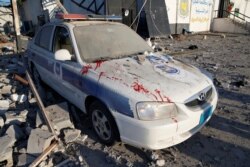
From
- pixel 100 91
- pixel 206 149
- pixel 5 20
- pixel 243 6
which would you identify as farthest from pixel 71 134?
pixel 243 6

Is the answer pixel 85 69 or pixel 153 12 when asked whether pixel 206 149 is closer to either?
pixel 85 69

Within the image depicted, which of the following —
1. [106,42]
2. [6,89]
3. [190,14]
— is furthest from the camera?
[190,14]

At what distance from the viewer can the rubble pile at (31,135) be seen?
3.09 metres

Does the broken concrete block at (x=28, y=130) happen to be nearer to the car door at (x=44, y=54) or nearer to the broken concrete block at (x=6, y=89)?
the car door at (x=44, y=54)

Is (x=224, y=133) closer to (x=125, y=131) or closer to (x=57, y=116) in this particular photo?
(x=125, y=131)

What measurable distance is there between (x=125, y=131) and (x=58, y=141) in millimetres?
1044

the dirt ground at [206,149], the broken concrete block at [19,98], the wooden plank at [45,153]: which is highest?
the broken concrete block at [19,98]

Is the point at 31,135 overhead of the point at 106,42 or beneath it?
beneath

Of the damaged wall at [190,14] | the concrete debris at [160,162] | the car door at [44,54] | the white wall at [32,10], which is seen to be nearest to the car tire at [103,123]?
the concrete debris at [160,162]

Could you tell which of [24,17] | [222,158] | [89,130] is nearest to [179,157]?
[222,158]

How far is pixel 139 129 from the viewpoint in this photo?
277 cm

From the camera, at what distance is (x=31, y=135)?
10.6 ft

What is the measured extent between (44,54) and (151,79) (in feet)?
8.11

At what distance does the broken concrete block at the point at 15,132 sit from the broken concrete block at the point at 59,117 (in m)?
0.47
